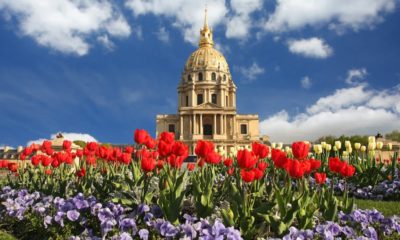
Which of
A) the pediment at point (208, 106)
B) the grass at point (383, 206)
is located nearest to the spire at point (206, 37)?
the pediment at point (208, 106)

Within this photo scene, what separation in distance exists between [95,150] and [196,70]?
228 ft

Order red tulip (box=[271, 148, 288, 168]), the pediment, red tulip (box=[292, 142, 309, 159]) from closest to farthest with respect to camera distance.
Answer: red tulip (box=[271, 148, 288, 168]) → red tulip (box=[292, 142, 309, 159]) → the pediment

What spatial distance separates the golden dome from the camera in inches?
3000

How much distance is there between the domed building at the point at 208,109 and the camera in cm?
6675

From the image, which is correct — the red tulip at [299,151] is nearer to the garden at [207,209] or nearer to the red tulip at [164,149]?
the garden at [207,209]

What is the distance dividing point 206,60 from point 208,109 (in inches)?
513

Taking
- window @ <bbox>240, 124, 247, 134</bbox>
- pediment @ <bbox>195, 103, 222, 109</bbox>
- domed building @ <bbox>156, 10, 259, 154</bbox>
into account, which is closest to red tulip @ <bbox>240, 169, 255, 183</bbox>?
domed building @ <bbox>156, 10, 259, 154</bbox>

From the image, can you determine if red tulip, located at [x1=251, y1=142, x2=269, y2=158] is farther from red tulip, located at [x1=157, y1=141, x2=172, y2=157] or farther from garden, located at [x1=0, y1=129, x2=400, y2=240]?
red tulip, located at [x1=157, y1=141, x2=172, y2=157]

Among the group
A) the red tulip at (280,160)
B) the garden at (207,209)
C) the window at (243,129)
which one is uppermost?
the window at (243,129)

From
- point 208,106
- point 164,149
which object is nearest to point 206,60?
point 208,106

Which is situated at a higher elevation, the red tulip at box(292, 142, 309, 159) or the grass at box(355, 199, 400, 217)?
the red tulip at box(292, 142, 309, 159)

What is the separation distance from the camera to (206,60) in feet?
251

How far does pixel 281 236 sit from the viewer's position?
4.18m

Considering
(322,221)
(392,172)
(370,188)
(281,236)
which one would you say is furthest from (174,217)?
(392,172)
